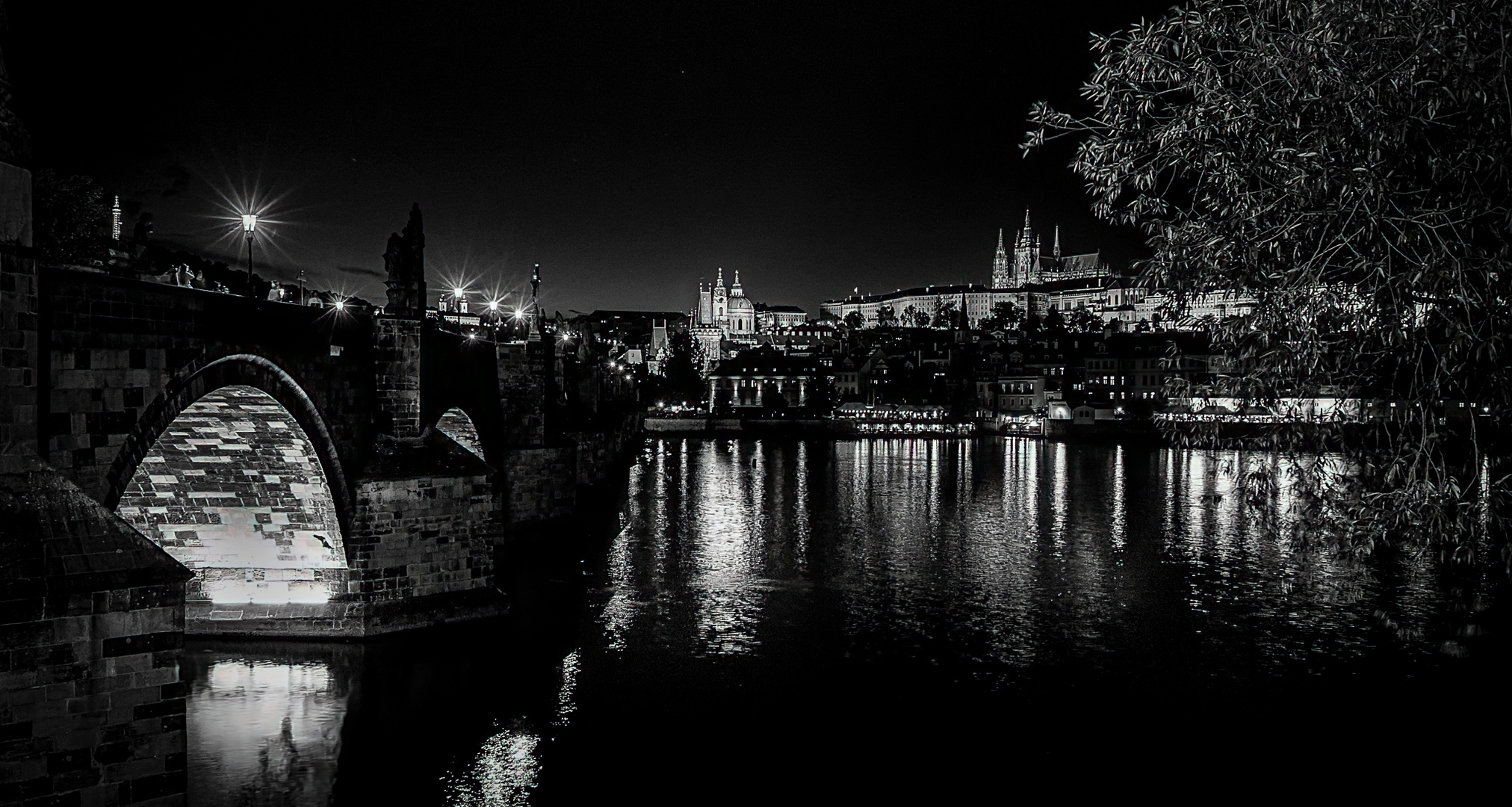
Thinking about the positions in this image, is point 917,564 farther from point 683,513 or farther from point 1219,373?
point 1219,373

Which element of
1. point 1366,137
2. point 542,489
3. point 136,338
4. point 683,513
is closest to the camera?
point 1366,137

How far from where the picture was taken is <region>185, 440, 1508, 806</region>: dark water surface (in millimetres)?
12703

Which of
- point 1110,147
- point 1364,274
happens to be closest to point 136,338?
point 1110,147

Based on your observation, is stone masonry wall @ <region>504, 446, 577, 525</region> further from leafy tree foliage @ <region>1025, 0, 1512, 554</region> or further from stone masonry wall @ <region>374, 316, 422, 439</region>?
leafy tree foliage @ <region>1025, 0, 1512, 554</region>

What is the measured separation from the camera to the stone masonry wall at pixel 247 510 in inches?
595

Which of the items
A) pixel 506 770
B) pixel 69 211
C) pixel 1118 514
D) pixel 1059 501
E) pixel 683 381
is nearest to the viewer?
pixel 506 770

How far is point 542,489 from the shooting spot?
2956 centimetres

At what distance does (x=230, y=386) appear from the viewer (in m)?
13.7

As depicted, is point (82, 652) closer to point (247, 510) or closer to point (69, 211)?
point (247, 510)

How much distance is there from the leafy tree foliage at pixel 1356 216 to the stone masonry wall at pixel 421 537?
12.0 metres

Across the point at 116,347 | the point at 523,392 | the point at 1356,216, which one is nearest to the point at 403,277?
the point at 116,347

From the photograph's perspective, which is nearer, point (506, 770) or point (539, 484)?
point (506, 770)

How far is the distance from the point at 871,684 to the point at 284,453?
9.48 meters

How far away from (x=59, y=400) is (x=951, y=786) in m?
10.3
